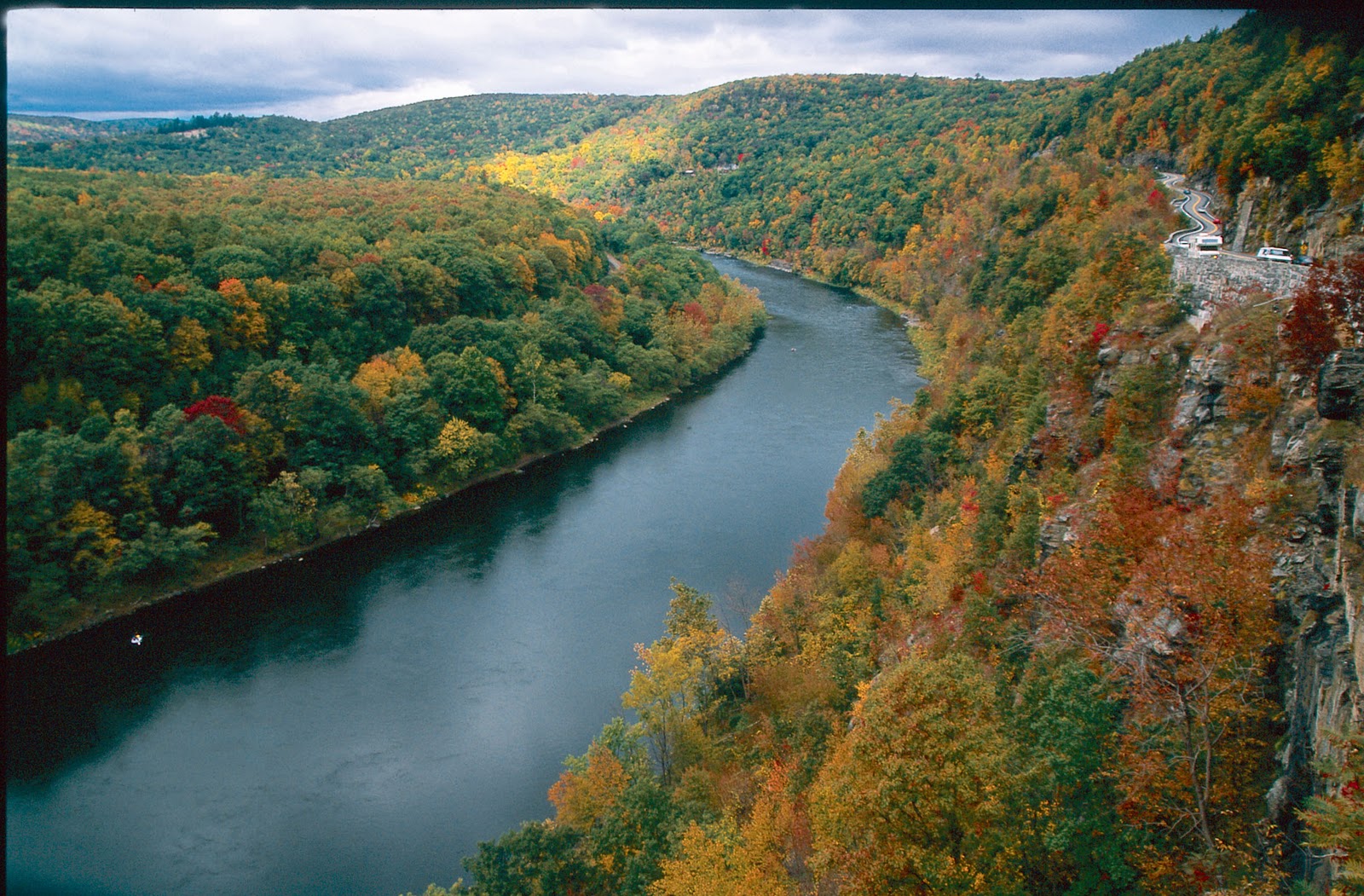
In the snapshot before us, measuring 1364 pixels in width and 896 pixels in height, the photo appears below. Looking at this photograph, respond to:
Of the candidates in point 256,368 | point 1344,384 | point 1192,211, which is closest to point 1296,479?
point 1344,384

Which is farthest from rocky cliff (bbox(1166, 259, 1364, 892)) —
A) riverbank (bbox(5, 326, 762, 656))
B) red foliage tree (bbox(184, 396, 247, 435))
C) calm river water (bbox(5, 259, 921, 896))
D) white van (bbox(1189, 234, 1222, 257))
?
red foliage tree (bbox(184, 396, 247, 435))

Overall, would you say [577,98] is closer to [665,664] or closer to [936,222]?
[936,222]

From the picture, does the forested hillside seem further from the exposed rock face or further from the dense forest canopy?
the exposed rock face

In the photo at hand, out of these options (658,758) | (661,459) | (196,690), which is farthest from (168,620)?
(661,459)

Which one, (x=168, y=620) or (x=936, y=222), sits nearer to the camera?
(x=168, y=620)

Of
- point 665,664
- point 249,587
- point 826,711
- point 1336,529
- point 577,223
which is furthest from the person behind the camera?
point 577,223

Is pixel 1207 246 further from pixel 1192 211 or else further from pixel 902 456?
pixel 902 456

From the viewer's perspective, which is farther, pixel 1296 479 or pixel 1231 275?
pixel 1231 275
